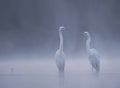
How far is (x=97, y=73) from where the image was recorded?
5.68 m

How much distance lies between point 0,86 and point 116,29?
157 cm

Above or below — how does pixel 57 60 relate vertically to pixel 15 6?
below

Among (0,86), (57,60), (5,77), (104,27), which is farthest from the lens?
(57,60)

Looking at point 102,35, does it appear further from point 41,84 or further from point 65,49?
point 41,84

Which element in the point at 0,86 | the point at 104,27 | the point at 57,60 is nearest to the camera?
the point at 0,86

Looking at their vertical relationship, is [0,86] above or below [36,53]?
below

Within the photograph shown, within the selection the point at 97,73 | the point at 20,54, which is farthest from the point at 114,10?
the point at 20,54

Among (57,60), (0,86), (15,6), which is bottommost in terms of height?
(0,86)

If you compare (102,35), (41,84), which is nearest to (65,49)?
(102,35)

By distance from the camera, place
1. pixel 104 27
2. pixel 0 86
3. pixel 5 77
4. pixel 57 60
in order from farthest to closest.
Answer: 1. pixel 57 60
2. pixel 104 27
3. pixel 5 77
4. pixel 0 86

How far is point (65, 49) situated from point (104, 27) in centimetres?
64

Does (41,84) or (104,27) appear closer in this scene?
(41,84)

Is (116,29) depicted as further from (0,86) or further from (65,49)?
(0,86)

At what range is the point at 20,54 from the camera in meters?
5.95
